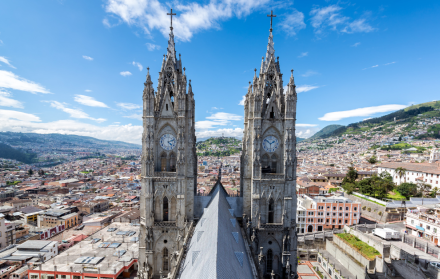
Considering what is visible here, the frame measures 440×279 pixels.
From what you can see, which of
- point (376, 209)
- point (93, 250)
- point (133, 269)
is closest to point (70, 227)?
point (93, 250)

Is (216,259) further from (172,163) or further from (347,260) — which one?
(347,260)

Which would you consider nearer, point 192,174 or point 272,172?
point 192,174

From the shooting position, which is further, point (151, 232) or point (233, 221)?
point (151, 232)

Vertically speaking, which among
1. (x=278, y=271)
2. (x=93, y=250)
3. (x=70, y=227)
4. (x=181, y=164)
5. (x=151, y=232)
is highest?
(x=181, y=164)

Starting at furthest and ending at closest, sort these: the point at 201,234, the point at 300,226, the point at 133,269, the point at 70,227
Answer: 1. the point at 70,227
2. the point at 300,226
3. the point at 133,269
4. the point at 201,234

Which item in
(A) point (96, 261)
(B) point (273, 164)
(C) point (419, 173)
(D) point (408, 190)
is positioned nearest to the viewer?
(B) point (273, 164)

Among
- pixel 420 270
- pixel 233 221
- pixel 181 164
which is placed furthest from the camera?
pixel 420 270

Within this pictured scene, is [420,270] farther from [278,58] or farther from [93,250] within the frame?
[93,250]

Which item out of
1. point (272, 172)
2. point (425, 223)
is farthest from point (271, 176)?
point (425, 223)
